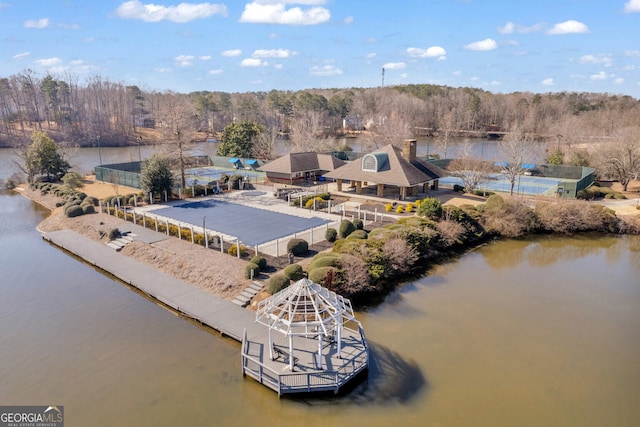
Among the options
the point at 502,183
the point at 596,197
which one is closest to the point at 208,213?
the point at 502,183

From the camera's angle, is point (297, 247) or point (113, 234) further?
point (113, 234)

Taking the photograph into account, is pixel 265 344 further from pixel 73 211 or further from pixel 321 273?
pixel 73 211

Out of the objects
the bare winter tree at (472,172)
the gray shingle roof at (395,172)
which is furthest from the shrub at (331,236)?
the bare winter tree at (472,172)

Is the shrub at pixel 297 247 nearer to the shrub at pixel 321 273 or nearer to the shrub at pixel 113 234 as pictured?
the shrub at pixel 321 273

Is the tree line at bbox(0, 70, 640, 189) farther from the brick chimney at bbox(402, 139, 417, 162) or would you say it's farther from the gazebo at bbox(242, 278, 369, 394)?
the gazebo at bbox(242, 278, 369, 394)

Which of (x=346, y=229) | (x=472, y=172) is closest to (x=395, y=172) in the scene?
(x=472, y=172)

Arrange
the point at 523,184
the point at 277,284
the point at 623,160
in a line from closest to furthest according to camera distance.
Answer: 1. the point at 277,284
2. the point at 623,160
3. the point at 523,184

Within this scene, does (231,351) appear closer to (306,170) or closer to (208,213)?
(208,213)
